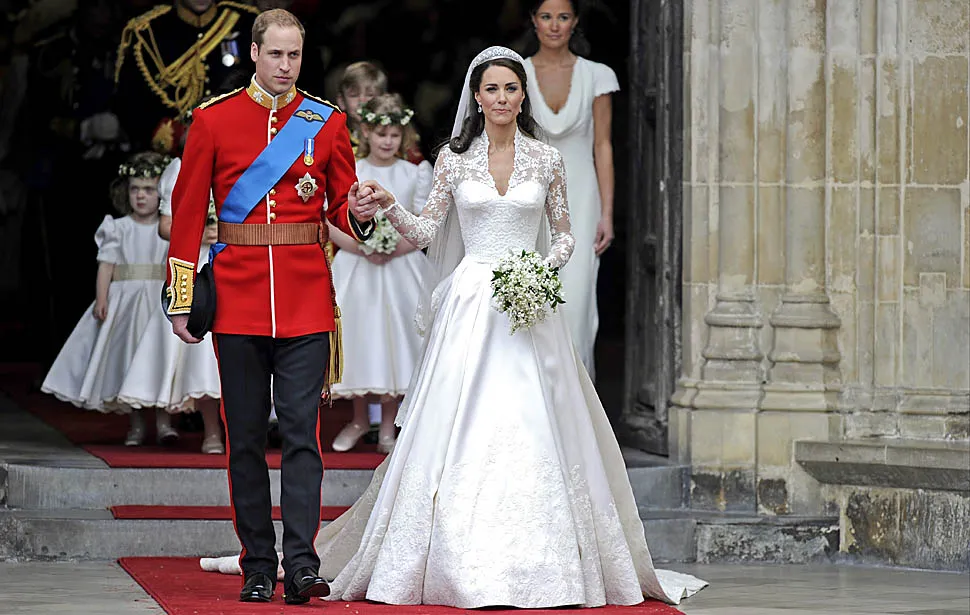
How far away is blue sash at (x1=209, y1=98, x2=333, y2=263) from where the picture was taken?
7.27 m

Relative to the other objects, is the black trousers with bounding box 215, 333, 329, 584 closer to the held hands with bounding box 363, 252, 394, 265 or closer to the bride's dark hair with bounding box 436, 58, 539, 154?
the bride's dark hair with bounding box 436, 58, 539, 154

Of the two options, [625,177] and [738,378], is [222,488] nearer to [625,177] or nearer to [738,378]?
[738,378]

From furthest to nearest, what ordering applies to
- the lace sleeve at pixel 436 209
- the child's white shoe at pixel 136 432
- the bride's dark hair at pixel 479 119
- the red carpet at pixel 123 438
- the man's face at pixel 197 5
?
the man's face at pixel 197 5 < the child's white shoe at pixel 136 432 < the red carpet at pixel 123 438 < the bride's dark hair at pixel 479 119 < the lace sleeve at pixel 436 209

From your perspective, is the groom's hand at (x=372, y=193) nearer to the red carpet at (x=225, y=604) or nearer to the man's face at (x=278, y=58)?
the man's face at (x=278, y=58)

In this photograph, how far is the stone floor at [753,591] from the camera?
7.50 metres

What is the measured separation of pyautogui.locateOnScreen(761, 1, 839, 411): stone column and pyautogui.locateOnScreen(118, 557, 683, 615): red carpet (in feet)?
6.65

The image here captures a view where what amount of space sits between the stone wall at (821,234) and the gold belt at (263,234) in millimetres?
2824

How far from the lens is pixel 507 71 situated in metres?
7.87

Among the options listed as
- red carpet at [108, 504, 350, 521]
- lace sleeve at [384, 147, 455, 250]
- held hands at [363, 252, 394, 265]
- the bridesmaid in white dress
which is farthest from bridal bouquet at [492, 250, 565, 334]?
held hands at [363, 252, 394, 265]

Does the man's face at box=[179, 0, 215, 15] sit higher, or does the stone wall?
the man's face at box=[179, 0, 215, 15]

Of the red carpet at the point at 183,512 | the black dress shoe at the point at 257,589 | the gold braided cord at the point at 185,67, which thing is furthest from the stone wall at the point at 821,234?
the gold braided cord at the point at 185,67

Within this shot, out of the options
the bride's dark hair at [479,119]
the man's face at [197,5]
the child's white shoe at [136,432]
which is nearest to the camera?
the bride's dark hair at [479,119]

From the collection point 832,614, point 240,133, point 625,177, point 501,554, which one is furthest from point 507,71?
point 625,177

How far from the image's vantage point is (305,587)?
7199 millimetres
